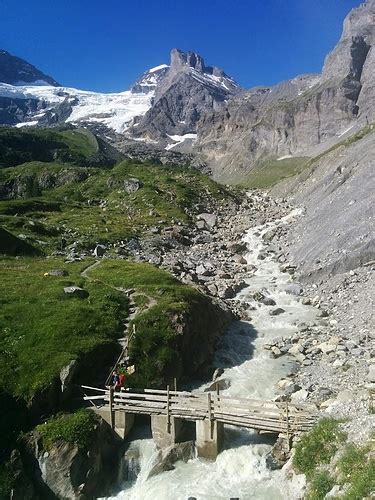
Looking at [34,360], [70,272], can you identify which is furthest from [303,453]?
[70,272]

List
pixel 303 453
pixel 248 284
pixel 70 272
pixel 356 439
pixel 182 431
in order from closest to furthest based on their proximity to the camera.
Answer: pixel 356 439, pixel 303 453, pixel 182 431, pixel 70 272, pixel 248 284

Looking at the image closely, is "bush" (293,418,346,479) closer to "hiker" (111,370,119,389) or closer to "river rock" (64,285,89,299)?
"hiker" (111,370,119,389)

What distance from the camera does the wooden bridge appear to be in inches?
1017

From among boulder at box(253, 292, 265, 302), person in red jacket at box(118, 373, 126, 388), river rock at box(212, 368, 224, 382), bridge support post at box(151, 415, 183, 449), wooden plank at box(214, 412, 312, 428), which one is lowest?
bridge support post at box(151, 415, 183, 449)

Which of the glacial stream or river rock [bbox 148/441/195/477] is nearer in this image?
the glacial stream

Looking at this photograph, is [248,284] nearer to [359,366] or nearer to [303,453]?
[359,366]

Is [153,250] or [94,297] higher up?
[153,250]

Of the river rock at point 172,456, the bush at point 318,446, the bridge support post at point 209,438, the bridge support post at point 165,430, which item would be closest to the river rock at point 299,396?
the bush at point 318,446

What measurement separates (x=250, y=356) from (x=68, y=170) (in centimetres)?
13002

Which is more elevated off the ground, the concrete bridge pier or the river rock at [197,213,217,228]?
the river rock at [197,213,217,228]

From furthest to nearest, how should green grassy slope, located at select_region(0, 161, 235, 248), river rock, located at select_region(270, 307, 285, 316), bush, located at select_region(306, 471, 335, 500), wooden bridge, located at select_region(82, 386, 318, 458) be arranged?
green grassy slope, located at select_region(0, 161, 235, 248)
river rock, located at select_region(270, 307, 285, 316)
wooden bridge, located at select_region(82, 386, 318, 458)
bush, located at select_region(306, 471, 335, 500)

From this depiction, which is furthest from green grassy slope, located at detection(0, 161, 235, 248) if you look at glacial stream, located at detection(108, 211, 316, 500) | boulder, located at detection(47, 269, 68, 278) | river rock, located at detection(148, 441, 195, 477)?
river rock, located at detection(148, 441, 195, 477)

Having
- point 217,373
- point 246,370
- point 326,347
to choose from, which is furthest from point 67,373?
point 326,347

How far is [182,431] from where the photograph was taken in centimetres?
2838
